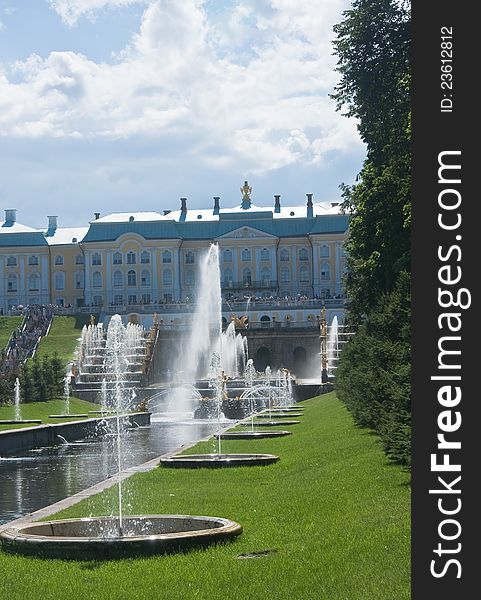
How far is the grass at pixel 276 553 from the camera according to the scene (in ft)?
26.1

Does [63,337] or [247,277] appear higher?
[247,277]

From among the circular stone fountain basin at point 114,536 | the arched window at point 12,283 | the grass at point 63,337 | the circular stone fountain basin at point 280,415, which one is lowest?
the circular stone fountain basin at point 280,415

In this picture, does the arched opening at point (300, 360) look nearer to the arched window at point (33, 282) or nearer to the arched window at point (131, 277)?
the arched window at point (131, 277)

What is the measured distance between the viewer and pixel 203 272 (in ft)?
318

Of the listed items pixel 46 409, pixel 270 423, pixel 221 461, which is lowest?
pixel 46 409

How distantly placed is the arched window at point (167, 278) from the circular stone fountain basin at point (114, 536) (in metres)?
87.7

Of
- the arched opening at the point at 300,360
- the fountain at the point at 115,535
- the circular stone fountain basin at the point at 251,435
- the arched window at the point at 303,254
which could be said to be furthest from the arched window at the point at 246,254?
the fountain at the point at 115,535

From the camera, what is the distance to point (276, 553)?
9227 millimetres

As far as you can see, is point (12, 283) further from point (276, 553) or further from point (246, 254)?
point (276, 553)

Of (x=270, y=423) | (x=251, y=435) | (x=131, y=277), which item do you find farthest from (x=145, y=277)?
(x=251, y=435)

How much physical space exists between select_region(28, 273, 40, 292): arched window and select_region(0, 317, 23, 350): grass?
68.0 feet

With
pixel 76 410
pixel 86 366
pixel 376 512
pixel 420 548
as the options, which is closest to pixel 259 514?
pixel 376 512

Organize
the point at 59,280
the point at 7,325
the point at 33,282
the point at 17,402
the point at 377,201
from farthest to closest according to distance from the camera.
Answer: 1. the point at 59,280
2. the point at 33,282
3. the point at 7,325
4. the point at 17,402
5. the point at 377,201

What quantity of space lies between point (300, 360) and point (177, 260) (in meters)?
28.7
